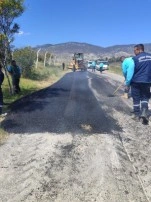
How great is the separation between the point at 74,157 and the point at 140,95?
4470 mm

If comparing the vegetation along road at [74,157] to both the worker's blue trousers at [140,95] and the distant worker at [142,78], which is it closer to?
the worker's blue trousers at [140,95]

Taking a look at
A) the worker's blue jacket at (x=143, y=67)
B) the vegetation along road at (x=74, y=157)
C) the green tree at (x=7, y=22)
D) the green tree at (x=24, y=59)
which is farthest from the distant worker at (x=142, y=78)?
the green tree at (x=24, y=59)

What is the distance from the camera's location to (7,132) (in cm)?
860

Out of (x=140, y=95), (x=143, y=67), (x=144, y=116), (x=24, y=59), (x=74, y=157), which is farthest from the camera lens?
(x=24, y=59)

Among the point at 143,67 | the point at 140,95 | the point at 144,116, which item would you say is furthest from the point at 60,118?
the point at 143,67

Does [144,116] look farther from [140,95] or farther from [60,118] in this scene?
[60,118]

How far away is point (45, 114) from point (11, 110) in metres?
1.54

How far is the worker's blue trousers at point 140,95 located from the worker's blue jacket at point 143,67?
0.16 m

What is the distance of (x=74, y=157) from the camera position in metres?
6.62

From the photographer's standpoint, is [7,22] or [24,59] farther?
[24,59]

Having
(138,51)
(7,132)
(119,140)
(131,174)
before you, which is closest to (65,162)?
(131,174)

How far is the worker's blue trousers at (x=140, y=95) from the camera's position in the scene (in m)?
10.3

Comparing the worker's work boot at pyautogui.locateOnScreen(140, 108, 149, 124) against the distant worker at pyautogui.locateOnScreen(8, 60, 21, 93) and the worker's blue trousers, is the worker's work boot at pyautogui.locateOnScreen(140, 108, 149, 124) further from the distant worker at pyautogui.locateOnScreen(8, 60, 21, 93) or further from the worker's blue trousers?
the distant worker at pyautogui.locateOnScreen(8, 60, 21, 93)

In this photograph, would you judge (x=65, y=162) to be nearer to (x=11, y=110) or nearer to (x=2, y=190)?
(x=2, y=190)
